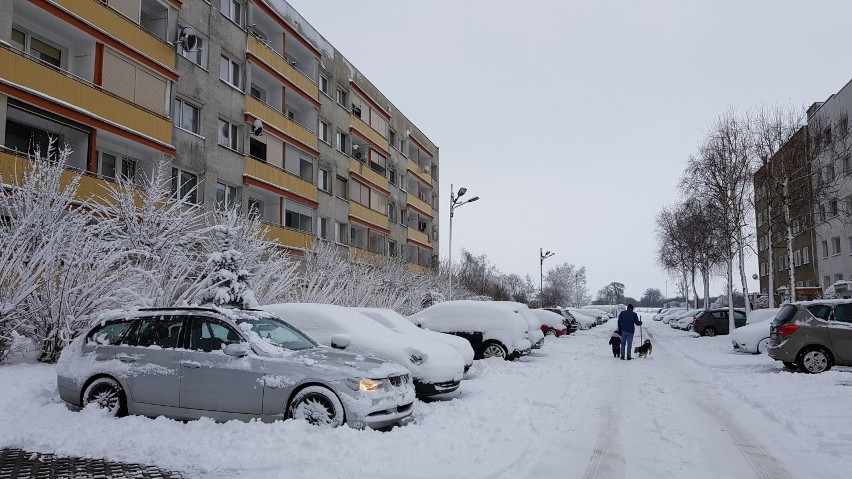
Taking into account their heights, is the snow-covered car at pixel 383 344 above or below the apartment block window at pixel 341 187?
below

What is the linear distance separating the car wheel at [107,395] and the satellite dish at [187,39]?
56.8 ft

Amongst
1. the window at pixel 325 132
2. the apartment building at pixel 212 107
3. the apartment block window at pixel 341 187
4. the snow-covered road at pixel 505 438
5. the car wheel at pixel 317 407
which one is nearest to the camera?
A: the snow-covered road at pixel 505 438

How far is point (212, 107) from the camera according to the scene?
79.8 feet

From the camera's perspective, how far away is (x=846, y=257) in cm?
3556

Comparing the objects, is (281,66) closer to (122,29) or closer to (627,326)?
(122,29)

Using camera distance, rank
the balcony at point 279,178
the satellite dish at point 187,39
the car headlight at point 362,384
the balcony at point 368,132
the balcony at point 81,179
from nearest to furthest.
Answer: the car headlight at point 362,384
the balcony at point 81,179
the satellite dish at point 187,39
the balcony at point 279,178
the balcony at point 368,132

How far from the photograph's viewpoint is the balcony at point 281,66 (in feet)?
89.0

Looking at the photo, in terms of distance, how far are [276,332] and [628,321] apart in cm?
1222

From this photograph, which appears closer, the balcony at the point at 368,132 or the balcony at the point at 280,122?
the balcony at the point at 280,122

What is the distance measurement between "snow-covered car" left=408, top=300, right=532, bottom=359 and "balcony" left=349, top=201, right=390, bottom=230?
2169 centimetres

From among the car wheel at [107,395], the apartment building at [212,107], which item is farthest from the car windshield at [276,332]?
the apartment building at [212,107]

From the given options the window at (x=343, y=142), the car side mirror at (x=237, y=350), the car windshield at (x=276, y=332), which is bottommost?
the car side mirror at (x=237, y=350)

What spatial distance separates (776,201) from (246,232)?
23.0 meters

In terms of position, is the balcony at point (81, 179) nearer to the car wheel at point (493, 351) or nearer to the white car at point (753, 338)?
the car wheel at point (493, 351)
